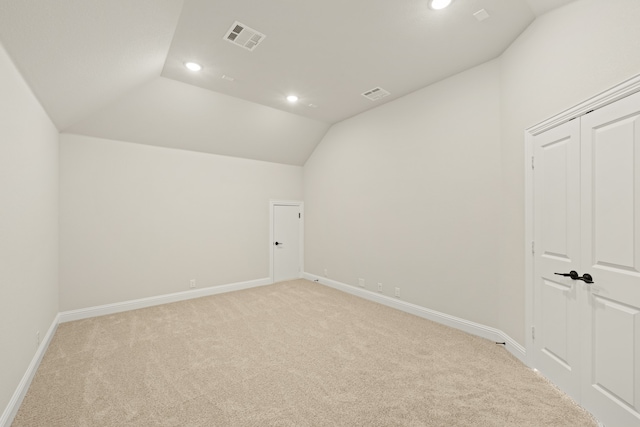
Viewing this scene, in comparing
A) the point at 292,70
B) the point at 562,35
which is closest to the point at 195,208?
the point at 292,70

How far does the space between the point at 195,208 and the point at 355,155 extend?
10.7 feet

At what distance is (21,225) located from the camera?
91.3 inches

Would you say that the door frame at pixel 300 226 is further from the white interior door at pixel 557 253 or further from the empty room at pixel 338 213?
the white interior door at pixel 557 253

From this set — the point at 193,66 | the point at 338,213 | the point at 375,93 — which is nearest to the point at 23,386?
the point at 193,66

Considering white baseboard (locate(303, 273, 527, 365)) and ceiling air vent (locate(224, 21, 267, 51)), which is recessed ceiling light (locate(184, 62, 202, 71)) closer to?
ceiling air vent (locate(224, 21, 267, 51))

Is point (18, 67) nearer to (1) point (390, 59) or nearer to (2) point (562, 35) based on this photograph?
(1) point (390, 59)

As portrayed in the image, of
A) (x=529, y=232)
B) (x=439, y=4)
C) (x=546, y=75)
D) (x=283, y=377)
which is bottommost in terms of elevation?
(x=283, y=377)

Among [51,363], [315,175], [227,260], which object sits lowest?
[51,363]

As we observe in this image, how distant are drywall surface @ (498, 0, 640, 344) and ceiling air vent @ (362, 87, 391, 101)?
1.54m

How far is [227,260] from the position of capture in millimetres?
5371

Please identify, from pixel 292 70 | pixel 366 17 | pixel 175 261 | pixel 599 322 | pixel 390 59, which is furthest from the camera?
pixel 175 261

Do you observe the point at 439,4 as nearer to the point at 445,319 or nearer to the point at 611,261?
the point at 611,261

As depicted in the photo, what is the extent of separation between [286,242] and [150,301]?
2.88 m

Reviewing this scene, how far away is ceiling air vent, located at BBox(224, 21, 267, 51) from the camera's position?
105 inches
